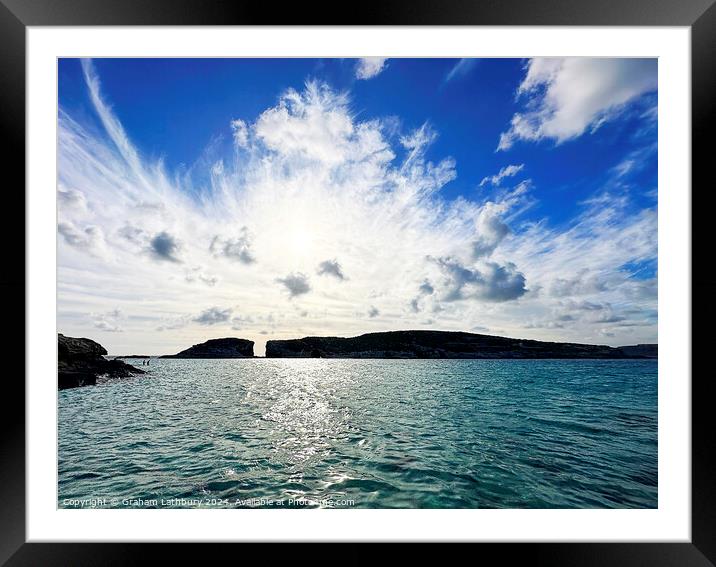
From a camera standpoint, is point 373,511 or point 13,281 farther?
point 373,511

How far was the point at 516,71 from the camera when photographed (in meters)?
4.57

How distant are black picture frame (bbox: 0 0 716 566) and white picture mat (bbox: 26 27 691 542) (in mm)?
69

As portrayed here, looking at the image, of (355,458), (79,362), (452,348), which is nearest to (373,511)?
(355,458)

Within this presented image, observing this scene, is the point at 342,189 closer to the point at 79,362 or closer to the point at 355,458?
the point at 355,458

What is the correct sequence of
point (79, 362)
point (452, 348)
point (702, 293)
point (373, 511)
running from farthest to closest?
point (452, 348), point (79, 362), point (373, 511), point (702, 293)

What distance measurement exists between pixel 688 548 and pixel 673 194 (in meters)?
2.66

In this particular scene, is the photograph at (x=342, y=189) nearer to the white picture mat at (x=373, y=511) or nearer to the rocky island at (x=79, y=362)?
the white picture mat at (x=373, y=511)

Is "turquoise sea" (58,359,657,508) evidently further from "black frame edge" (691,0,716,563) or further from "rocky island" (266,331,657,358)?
"rocky island" (266,331,657,358)
